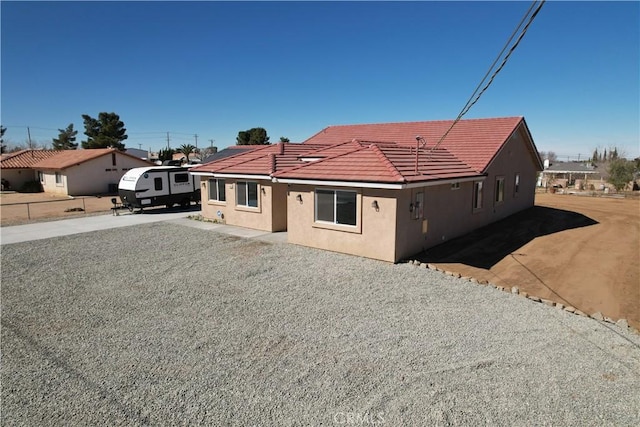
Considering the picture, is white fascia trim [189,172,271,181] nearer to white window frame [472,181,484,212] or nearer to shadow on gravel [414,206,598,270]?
shadow on gravel [414,206,598,270]

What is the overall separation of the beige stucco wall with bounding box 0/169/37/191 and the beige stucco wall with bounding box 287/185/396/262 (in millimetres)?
39729

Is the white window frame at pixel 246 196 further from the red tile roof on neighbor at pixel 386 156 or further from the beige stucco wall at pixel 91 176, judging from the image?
the beige stucco wall at pixel 91 176

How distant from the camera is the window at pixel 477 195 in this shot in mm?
17234

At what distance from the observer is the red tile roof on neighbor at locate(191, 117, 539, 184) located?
12859 mm

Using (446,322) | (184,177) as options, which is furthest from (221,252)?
(184,177)

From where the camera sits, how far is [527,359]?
6.39 metres

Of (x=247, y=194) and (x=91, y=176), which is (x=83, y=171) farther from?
(x=247, y=194)

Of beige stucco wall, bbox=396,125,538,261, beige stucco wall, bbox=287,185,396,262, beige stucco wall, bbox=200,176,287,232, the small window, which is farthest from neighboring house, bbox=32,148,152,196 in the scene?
beige stucco wall, bbox=396,125,538,261

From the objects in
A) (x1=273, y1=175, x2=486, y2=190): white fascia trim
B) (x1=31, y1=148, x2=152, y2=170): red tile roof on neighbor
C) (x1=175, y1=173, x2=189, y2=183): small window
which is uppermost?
(x1=31, y1=148, x2=152, y2=170): red tile roof on neighbor

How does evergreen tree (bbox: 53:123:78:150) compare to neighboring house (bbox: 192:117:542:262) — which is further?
evergreen tree (bbox: 53:123:78:150)

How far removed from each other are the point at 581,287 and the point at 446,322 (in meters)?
5.25

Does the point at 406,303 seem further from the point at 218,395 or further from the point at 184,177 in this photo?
the point at 184,177

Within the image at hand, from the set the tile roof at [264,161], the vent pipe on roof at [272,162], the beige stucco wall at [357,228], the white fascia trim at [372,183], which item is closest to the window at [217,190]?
the tile roof at [264,161]

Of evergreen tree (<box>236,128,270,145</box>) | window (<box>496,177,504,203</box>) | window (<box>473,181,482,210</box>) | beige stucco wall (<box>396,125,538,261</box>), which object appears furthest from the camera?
evergreen tree (<box>236,128,270,145</box>)
